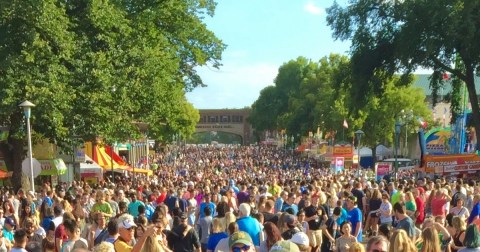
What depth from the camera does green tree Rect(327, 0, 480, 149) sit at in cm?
3503

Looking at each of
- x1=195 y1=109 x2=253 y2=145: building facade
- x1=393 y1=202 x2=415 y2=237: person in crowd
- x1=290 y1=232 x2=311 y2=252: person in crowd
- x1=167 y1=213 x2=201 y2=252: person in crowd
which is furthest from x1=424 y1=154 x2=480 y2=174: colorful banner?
x1=195 y1=109 x2=253 y2=145: building facade

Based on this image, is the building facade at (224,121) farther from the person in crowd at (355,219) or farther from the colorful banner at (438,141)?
the person in crowd at (355,219)

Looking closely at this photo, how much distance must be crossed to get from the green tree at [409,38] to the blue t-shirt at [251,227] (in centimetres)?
2584

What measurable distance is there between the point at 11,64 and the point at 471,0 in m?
21.0

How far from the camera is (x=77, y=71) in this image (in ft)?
89.6

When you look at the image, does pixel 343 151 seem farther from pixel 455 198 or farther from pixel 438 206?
pixel 455 198

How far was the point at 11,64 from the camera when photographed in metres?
24.8

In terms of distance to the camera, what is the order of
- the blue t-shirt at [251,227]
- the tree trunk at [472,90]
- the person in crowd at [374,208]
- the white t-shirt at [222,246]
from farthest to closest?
the tree trunk at [472,90] < the person in crowd at [374,208] < the blue t-shirt at [251,227] < the white t-shirt at [222,246]

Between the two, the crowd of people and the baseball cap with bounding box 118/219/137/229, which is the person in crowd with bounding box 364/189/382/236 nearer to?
the crowd of people

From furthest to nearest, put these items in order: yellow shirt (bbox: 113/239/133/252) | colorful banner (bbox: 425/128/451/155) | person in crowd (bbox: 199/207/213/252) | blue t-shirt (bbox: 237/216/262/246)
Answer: colorful banner (bbox: 425/128/451/155)
person in crowd (bbox: 199/207/213/252)
blue t-shirt (bbox: 237/216/262/246)
yellow shirt (bbox: 113/239/133/252)

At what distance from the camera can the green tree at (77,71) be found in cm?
2502

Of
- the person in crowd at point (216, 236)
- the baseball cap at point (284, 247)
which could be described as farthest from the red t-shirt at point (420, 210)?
the baseball cap at point (284, 247)

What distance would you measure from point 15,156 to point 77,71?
430cm

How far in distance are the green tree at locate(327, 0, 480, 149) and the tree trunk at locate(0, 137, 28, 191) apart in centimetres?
1773
